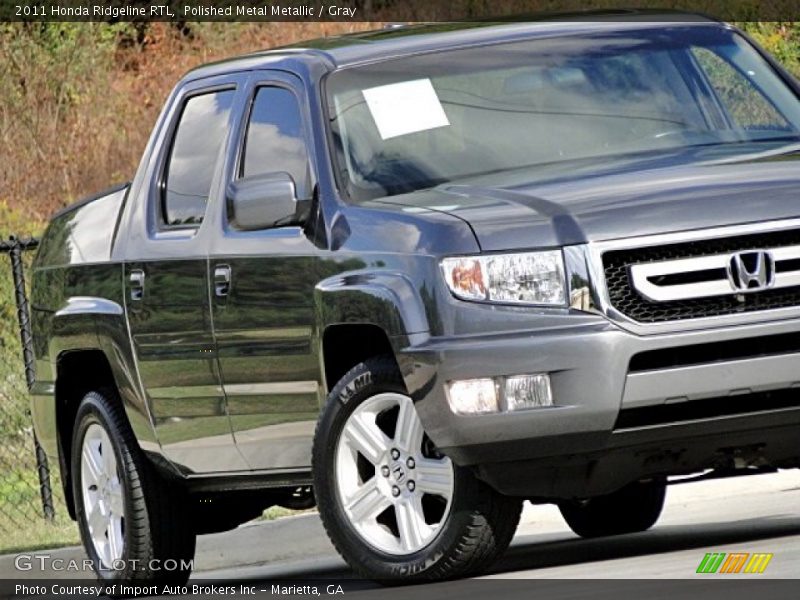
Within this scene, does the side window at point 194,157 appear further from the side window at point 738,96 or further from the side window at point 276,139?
the side window at point 738,96

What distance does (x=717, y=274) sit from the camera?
6.89 meters

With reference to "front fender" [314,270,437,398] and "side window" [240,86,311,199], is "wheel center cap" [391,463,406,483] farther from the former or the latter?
"side window" [240,86,311,199]

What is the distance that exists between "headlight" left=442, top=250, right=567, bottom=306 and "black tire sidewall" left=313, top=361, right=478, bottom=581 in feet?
1.43

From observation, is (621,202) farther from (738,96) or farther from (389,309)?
(738,96)

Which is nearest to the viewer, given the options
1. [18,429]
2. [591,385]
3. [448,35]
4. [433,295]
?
[591,385]

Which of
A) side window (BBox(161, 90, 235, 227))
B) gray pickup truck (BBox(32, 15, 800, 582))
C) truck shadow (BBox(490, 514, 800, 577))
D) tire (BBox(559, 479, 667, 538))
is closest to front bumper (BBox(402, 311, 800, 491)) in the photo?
gray pickup truck (BBox(32, 15, 800, 582))

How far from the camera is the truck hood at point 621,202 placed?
6883 millimetres

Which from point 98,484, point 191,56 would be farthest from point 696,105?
point 191,56

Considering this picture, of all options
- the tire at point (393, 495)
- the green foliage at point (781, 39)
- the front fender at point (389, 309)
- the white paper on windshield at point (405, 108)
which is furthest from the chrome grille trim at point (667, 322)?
the green foliage at point (781, 39)

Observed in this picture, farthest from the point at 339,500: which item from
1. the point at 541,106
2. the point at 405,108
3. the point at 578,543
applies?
the point at 578,543

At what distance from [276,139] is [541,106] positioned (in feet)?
3.32

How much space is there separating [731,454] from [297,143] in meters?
2.03

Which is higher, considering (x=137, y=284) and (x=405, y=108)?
(x=405, y=108)

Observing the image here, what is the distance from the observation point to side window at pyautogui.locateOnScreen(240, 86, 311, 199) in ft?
A: 26.5
